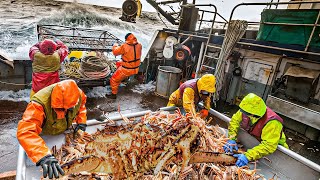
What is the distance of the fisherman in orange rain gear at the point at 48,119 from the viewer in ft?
6.46

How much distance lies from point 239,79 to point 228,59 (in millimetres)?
731

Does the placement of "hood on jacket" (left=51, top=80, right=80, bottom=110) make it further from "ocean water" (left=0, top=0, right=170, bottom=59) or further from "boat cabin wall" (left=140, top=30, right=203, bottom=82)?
"ocean water" (left=0, top=0, right=170, bottom=59)

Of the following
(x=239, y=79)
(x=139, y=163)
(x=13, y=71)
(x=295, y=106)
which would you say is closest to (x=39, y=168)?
(x=139, y=163)

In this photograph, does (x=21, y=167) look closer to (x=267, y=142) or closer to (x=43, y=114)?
(x=43, y=114)

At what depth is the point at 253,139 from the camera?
326 centimetres

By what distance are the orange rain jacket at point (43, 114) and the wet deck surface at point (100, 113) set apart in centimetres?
144

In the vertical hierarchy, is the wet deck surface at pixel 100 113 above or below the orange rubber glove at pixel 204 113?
below

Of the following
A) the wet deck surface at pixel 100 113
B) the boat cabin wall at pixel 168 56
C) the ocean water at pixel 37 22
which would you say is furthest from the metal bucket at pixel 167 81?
the ocean water at pixel 37 22

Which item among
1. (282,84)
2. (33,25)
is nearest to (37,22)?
(33,25)

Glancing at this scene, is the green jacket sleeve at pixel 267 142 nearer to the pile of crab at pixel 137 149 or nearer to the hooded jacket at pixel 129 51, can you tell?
the pile of crab at pixel 137 149

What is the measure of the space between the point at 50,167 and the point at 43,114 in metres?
0.87

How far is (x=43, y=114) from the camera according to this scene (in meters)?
2.47

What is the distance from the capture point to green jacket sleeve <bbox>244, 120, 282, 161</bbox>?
277 cm

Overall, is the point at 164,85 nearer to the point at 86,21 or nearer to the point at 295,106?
the point at 295,106
